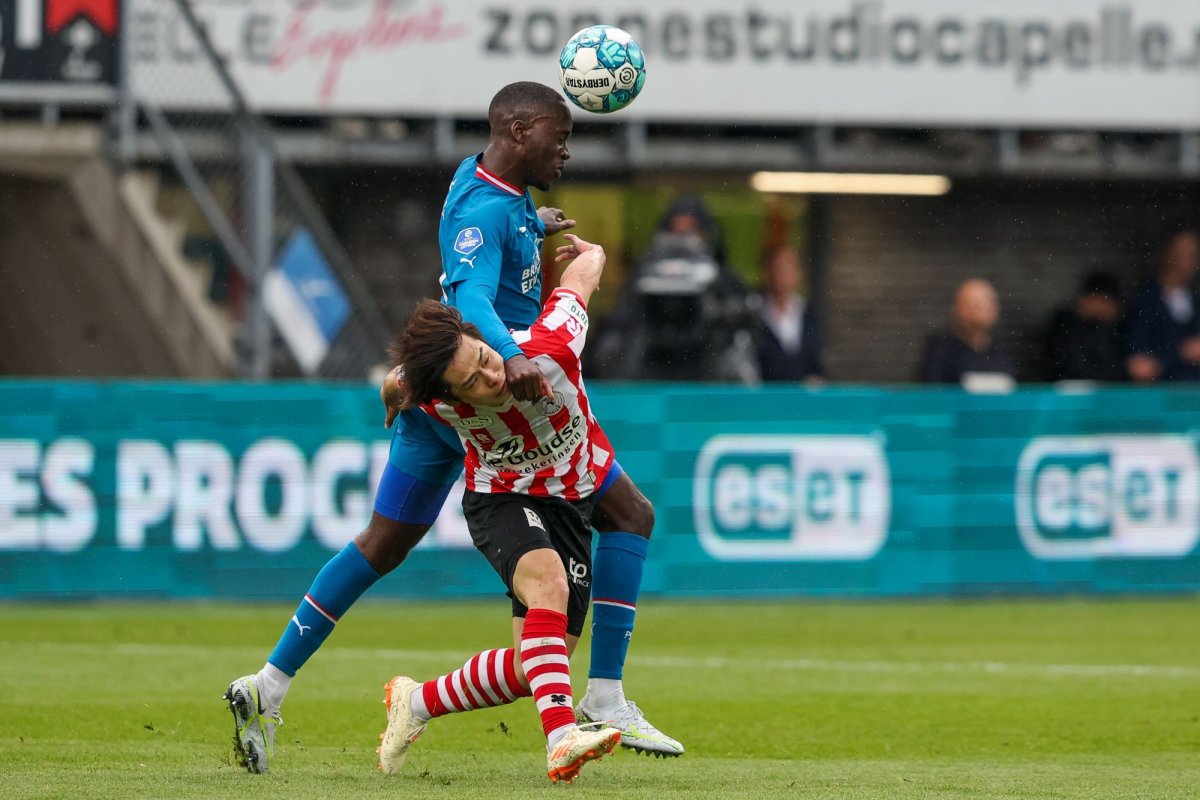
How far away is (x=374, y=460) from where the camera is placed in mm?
12664

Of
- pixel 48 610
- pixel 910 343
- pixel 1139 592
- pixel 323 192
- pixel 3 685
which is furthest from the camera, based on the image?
pixel 910 343

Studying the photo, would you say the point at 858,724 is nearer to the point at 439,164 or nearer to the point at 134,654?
the point at 134,654

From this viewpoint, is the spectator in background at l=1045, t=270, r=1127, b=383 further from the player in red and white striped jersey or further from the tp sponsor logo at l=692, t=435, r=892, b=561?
the player in red and white striped jersey

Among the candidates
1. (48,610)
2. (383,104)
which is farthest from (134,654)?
(383,104)

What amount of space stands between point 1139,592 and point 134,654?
23.1 feet

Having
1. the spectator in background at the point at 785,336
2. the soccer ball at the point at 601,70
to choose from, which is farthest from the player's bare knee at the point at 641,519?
the spectator in background at the point at 785,336

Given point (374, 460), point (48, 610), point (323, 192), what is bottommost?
point (48, 610)

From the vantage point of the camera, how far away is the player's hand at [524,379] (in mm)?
5809

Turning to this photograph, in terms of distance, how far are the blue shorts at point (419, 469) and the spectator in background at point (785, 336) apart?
788 centimetres

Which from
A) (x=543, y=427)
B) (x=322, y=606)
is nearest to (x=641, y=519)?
(x=543, y=427)

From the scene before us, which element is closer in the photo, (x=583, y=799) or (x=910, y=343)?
(x=583, y=799)

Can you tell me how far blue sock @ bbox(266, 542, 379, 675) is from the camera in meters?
6.60

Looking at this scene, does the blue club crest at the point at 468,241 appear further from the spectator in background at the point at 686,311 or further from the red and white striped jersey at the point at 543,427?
the spectator in background at the point at 686,311

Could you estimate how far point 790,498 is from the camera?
516 inches
